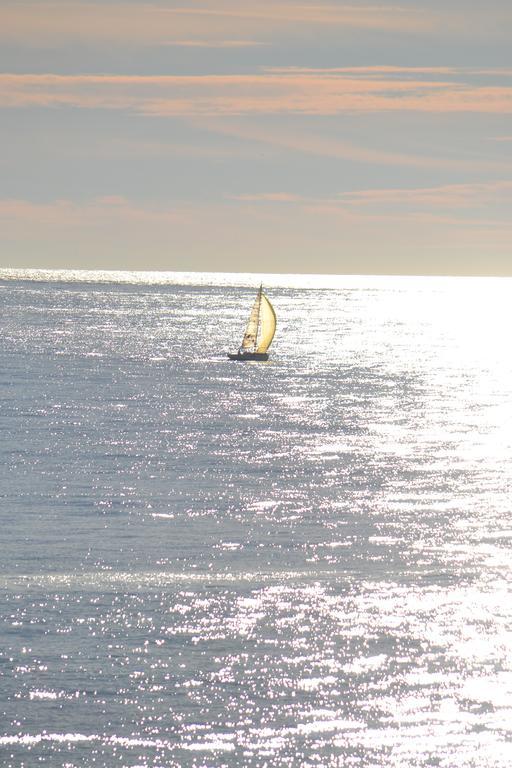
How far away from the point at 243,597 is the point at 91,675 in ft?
31.4

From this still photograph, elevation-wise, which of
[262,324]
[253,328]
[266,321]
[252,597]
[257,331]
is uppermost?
[253,328]

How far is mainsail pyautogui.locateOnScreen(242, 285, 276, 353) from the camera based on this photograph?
6516 inches

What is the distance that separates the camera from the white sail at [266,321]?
166 meters

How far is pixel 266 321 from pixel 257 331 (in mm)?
1769

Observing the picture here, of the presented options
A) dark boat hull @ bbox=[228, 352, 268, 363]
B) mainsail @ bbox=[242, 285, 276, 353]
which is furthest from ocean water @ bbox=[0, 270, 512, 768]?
dark boat hull @ bbox=[228, 352, 268, 363]

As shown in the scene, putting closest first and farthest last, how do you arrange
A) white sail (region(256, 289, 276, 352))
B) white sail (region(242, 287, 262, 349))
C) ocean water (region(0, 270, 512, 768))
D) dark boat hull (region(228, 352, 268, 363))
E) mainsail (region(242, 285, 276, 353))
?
ocean water (region(0, 270, 512, 768)) < mainsail (region(242, 285, 276, 353)) < white sail (region(242, 287, 262, 349)) < white sail (region(256, 289, 276, 352)) < dark boat hull (region(228, 352, 268, 363))

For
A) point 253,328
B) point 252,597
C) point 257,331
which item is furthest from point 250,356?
point 252,597

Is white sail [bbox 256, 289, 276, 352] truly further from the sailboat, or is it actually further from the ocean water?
the ocean water

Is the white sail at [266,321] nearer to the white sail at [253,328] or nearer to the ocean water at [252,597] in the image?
the white sail at [253,328]

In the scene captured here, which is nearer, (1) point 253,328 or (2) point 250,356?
(1) point 253,328

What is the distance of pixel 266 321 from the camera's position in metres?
169

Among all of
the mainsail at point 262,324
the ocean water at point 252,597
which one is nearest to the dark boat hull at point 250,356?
the mainsail at point 262,324

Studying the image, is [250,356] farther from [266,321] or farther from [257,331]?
[266,321]

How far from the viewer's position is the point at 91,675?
36.1 meters
